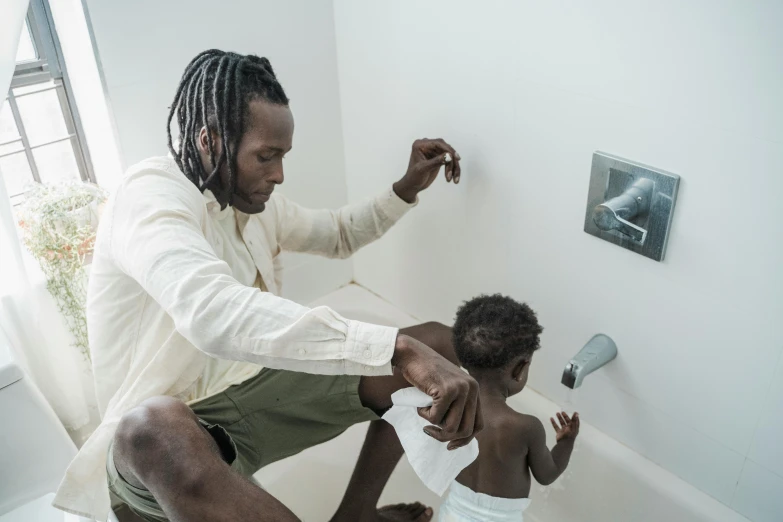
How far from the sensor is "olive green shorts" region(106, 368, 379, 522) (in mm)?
1255

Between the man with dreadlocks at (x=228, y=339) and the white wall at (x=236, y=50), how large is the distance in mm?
302

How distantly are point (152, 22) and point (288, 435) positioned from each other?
0.87m

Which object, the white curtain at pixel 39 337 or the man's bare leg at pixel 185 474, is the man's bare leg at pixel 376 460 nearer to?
the man's bare leg at pixel 185 474

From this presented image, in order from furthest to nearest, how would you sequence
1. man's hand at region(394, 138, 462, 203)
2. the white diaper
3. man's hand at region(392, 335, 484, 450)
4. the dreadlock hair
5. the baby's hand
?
1. man's hand at region(394, 138, 462, 203)
2. the baby's hand
3. the white diaper
4. the dreadlock hair
5. man's hand at region(392, 335, 484, 450)

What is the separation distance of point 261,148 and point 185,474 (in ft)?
1.67

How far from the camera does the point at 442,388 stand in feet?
2.85

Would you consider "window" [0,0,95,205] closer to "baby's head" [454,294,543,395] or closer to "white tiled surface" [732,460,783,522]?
"baby's head" [454,294,543,395]

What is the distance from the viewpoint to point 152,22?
4.78 feet

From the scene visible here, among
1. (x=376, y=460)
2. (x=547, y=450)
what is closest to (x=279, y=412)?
(x=376, y=460)

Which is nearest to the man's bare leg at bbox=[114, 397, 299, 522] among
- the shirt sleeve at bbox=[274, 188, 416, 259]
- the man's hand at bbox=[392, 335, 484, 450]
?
the man's hand at bbox=[392, 335, 484, 450]

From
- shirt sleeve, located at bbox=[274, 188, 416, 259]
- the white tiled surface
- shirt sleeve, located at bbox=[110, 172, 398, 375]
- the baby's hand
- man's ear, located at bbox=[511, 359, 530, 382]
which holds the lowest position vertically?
the white tiled surface

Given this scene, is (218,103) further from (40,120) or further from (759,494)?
(759,494)

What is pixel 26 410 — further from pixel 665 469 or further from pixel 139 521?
pixel 665 469

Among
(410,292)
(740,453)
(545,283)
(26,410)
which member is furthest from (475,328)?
(26,410)
